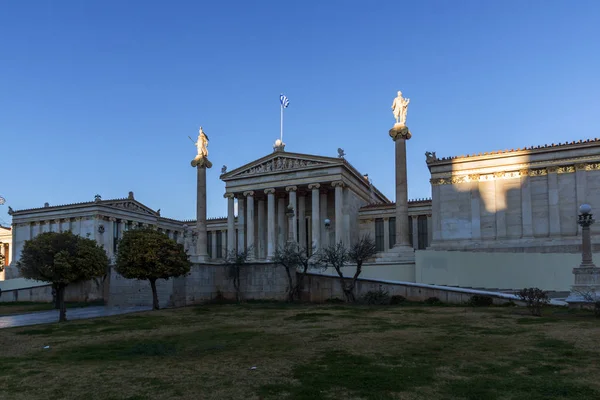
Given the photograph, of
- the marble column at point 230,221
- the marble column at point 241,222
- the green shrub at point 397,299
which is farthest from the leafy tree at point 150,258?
the marble column at point 241,222

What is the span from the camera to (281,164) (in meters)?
57.8

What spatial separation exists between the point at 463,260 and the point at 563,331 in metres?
20.2

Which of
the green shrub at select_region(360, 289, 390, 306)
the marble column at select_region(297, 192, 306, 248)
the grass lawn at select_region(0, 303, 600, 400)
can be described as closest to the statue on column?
A: the marble column at select_region(297, 192, 306, 248)

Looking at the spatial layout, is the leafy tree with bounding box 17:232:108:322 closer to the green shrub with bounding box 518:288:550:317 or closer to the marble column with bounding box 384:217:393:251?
the green shrub with bounding box 518:288:550:317

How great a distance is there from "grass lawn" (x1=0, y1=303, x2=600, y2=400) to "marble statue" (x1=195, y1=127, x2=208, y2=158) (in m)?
30.0

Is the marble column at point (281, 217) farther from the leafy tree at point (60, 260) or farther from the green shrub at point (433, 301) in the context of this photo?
the green shrub at point (433, 301)

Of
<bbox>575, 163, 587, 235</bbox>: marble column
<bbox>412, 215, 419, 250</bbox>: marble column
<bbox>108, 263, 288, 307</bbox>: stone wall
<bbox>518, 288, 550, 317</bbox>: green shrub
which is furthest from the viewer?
<bbox>412, 215, 419, 250</bbox>: marble column

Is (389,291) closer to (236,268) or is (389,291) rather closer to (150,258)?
(236,268)

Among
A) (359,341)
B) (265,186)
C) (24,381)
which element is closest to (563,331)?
(359,341)

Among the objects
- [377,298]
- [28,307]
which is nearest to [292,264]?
[377,298]

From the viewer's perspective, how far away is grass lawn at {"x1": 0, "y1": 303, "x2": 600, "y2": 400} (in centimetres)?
900

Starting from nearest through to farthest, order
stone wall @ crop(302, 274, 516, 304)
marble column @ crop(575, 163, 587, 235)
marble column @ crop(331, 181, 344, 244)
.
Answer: stone wall @ crop(302, 274, 516, 304), marble column @ crop(575, 163, 587, 235), marble column @ crop(331, 181, 344, 244)

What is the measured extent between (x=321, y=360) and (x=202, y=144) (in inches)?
1575

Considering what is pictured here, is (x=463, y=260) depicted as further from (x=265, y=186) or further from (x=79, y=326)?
(x=265, y=186)
